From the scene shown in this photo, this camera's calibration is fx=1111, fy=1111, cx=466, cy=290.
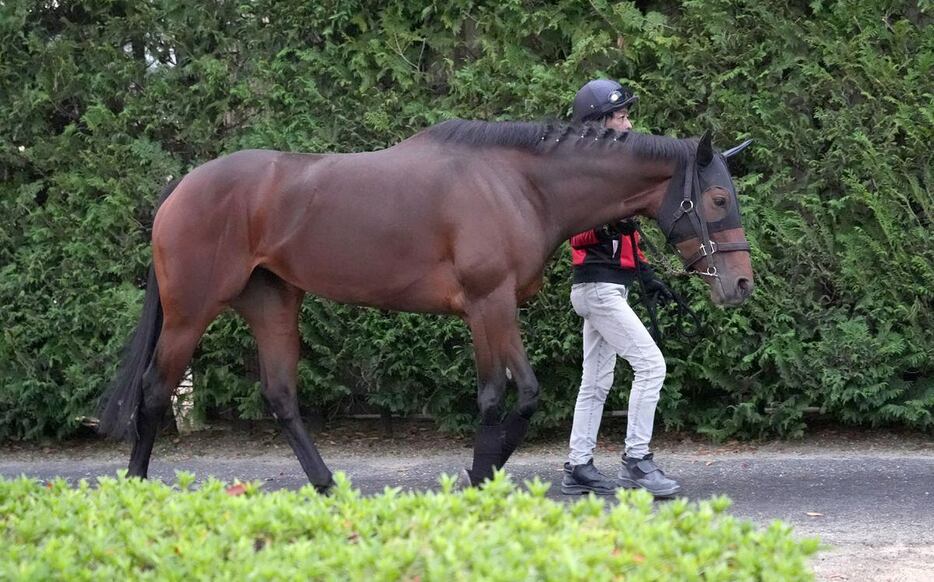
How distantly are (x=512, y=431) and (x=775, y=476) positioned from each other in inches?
72.2

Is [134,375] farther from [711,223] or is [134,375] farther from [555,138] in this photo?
[711,223]

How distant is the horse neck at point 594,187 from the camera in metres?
5.43

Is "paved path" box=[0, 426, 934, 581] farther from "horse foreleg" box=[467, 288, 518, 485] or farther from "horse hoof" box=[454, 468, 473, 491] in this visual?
"horse foreleg" box=[467, 288, 518, 485]

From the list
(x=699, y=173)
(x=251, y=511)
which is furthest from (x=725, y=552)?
(x=699, y=173)

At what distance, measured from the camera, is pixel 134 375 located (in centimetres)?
581

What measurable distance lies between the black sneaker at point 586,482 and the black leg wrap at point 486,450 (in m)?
0.65

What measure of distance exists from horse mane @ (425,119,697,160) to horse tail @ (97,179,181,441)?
5.30ft

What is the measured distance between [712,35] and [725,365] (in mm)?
2055

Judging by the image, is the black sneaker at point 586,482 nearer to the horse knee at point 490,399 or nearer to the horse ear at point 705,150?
the horse knee at point 490,399

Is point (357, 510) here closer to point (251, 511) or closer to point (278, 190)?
point (251, 511)

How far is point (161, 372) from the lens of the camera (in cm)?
566

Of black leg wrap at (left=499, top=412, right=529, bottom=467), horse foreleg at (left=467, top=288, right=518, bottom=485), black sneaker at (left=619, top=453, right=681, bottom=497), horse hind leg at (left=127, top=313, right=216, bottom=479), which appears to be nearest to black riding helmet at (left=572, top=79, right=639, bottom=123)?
horse foreleg at (left=467, top=288, right=518, bottom=485)

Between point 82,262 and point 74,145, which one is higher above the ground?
point 74,145

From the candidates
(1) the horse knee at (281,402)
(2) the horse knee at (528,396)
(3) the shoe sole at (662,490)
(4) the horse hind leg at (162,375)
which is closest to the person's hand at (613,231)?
(2) the horse knee at (528,396)
